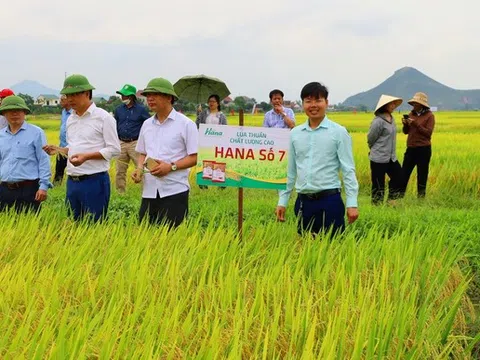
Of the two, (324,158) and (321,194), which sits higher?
(324,158)

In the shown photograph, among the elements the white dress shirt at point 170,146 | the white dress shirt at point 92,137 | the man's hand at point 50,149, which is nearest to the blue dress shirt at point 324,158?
the white dress shirt at point 170,146

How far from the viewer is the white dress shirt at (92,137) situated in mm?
3836

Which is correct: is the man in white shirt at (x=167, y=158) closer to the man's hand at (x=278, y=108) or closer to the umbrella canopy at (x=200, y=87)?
the man's hand at (x=278, y=108)

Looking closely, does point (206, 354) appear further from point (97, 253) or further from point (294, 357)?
point (97, 253)

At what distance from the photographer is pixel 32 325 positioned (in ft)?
6.69

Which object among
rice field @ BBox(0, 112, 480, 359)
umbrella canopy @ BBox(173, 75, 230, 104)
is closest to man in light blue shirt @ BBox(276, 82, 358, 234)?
rice field @ BBox(0, 112, 480, 359)

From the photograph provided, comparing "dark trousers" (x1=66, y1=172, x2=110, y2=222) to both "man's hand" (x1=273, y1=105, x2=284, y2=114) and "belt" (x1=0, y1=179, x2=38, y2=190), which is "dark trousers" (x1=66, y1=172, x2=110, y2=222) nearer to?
"belt" (x1=0, y1=179, x2=38, y2=190)

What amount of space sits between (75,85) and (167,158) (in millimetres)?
842

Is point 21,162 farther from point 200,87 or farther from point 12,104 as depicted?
point 200,87

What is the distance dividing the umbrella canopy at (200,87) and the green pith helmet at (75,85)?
4.36 metres

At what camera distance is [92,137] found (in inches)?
151

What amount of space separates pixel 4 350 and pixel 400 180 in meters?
5.56

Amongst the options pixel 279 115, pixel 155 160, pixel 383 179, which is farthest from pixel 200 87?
pixel 155 160

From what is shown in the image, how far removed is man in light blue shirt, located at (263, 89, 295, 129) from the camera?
6.62 m
